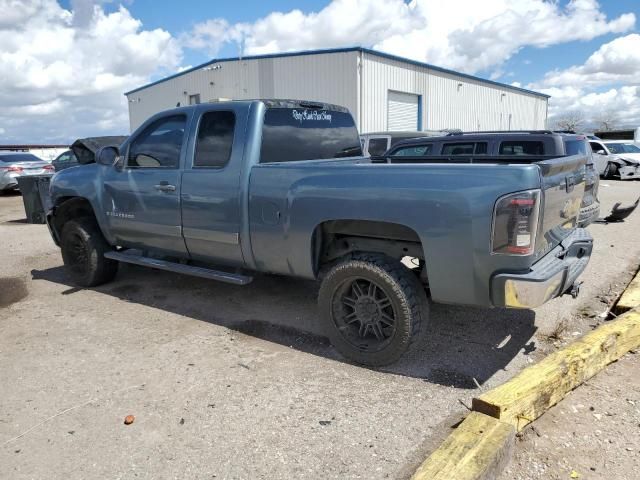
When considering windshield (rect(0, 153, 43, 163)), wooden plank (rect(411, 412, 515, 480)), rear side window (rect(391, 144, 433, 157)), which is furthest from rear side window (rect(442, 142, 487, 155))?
windshield (rect(0, 153, 43, 163))

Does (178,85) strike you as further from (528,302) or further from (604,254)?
(528,302)

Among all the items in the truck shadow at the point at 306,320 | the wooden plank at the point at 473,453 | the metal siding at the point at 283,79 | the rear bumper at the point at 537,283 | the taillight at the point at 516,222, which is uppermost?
the metal siding at the point at 283,79

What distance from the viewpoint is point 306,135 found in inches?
195

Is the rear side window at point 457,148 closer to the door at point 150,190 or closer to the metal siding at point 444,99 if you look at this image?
the door at point 150,190

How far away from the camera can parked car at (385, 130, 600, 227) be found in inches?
286

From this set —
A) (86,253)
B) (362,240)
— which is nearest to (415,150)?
(362,240)

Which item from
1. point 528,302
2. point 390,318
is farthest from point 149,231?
point 528,302

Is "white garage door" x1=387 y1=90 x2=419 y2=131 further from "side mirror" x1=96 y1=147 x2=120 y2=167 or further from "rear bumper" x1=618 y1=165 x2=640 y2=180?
"side mirror" x1=96 y1=147 x2=120 y2=167

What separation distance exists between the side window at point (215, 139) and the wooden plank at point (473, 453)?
294 centimetres

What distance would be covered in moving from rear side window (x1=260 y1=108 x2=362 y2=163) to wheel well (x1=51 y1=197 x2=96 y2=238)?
268 centimetres

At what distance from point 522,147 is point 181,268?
5.29 m

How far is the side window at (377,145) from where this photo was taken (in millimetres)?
13466

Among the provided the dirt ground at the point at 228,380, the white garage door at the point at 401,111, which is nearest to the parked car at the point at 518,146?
the dirt ground at the point at 228,380

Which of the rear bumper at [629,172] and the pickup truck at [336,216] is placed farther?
the rear bumper at [629,172]
